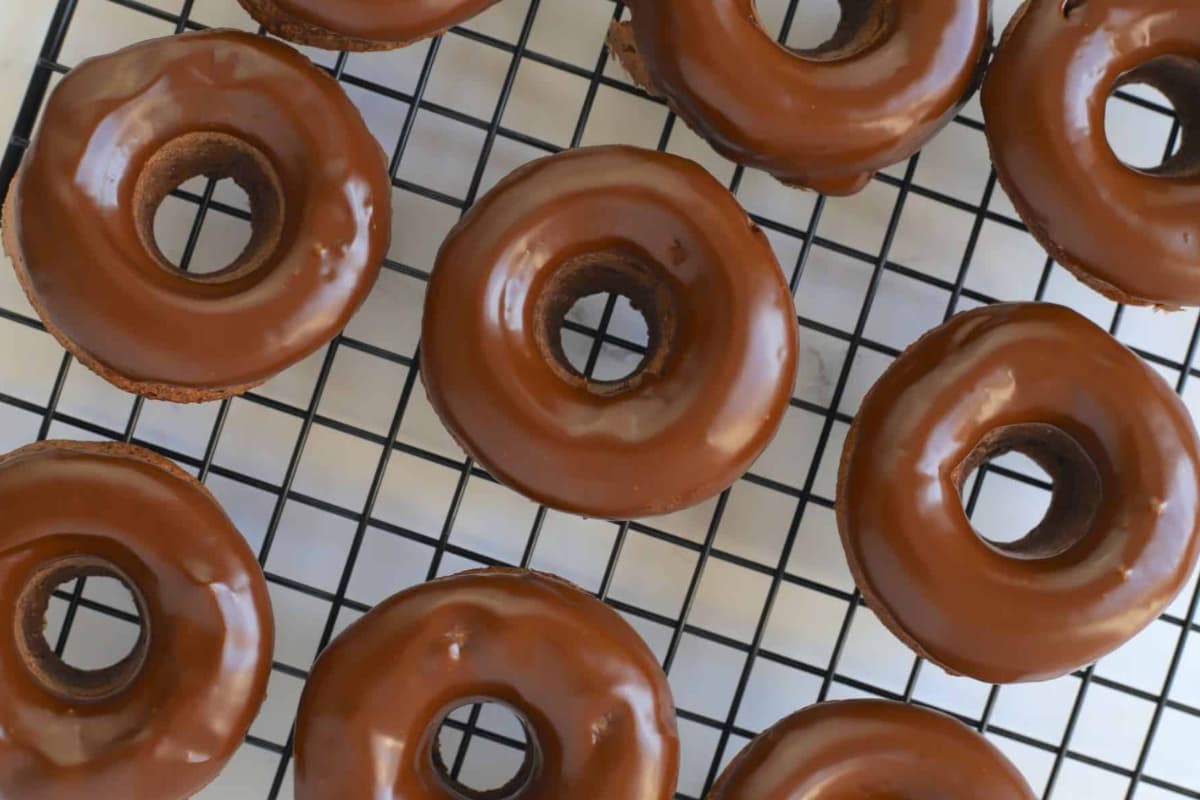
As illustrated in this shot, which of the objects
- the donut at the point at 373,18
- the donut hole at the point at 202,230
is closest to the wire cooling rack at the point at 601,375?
the donut hole at the point at 202,230

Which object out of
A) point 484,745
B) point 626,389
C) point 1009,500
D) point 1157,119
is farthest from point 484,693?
point 1157,119

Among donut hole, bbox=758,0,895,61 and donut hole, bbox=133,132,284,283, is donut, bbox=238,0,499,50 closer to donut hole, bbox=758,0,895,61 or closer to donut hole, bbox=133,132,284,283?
donut hole, bbox=133,132,284,283

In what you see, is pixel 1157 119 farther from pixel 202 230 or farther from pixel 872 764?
pixel 202 230

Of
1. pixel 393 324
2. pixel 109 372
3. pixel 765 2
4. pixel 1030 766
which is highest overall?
pixel 765 2

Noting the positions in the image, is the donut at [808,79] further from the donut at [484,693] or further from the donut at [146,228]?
the donut at [484,693]

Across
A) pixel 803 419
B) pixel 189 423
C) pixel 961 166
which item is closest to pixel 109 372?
pixel 189 423

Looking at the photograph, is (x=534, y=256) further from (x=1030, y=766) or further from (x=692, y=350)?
(x=1030, y=766)

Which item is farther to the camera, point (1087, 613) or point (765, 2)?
point (765, 2)
